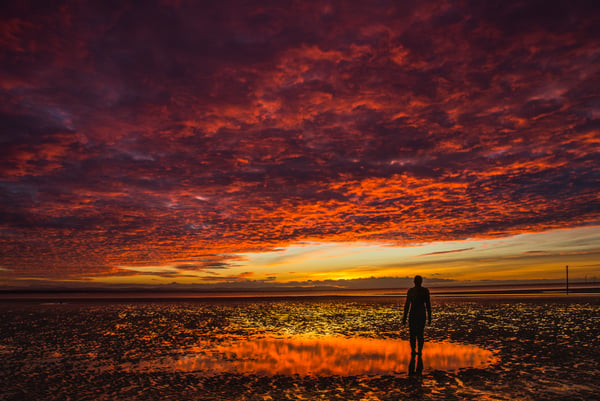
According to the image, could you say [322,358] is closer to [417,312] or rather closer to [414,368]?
[414,368]

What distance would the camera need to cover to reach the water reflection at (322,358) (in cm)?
1333

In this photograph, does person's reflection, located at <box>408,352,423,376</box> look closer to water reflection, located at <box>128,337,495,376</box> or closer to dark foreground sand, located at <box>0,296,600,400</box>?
water reflection, located at <box>128,337,495,376</box>

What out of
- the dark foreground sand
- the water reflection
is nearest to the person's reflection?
the water reflection

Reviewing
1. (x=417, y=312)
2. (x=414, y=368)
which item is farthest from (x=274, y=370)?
(x=417, y=312)

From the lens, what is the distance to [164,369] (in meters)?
13.9

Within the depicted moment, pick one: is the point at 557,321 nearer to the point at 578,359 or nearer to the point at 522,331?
the point at 522,331

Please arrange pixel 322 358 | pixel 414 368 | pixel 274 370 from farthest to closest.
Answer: pixel 322 358
pixel 274 370
pixel 414 368

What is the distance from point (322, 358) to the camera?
15.3m

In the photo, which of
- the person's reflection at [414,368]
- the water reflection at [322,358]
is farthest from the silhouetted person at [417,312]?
the person's reflection at [414,368]

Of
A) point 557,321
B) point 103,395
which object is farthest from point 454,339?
point 103,395

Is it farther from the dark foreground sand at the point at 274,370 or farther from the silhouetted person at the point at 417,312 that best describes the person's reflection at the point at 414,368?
the silhouetted person at the point at 417,312

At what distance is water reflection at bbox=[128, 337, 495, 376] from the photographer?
43.7 feet

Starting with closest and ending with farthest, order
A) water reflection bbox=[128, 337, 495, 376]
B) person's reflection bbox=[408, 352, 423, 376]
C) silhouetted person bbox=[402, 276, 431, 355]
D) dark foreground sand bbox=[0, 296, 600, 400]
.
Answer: dark foreground sand bbox=[0, 296, 600, 400]
person's reflection bbox=[408, 352, 423, 376]
water reflection bbox=[128, 337, 495, 376]
silhouetted person bbox=[402, 276, 431, 355]

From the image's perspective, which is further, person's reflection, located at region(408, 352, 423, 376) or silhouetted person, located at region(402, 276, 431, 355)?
silhouetted person, located at region(402, 276, 431, 355)
